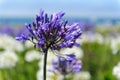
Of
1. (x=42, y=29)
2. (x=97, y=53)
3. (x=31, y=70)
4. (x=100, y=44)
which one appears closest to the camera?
(x=42, y=29)

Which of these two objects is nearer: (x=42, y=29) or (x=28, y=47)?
(x=42, y=29)

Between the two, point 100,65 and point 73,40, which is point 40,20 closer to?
point 73,40

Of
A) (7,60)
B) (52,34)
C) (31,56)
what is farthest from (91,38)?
(52,34)

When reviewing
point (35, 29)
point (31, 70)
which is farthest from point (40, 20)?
point (31, 70)

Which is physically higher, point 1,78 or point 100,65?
point 100,65

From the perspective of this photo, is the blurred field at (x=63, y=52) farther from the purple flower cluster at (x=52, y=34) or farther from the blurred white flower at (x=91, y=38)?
the purple flower cluster at (x=52, y=34)

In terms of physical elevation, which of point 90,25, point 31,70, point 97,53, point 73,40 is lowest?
→ point 73,40

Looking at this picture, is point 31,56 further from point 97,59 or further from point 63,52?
point 97,59

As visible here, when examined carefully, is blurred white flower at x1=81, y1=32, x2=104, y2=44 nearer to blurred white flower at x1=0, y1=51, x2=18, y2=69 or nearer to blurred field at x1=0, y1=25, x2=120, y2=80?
blurred field at x1=0, y1=25, x2=120, y2=80
